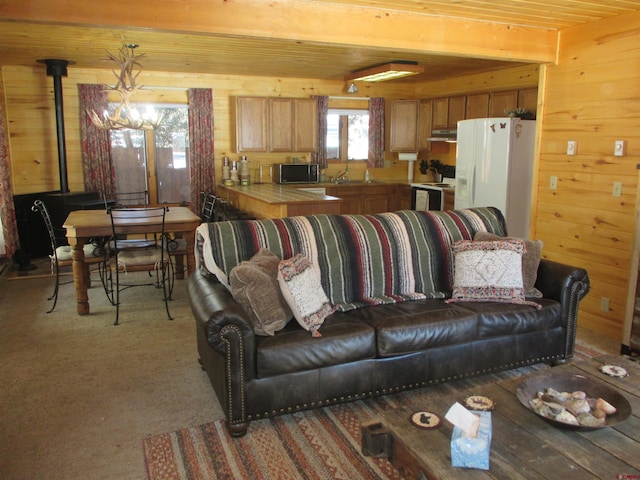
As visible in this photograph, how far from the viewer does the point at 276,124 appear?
7.25m

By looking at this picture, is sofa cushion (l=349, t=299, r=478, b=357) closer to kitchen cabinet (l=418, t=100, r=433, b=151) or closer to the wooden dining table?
the wooden dining table

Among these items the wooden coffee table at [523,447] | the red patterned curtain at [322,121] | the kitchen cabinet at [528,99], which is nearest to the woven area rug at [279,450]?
the wooden coffee table at [523,447]

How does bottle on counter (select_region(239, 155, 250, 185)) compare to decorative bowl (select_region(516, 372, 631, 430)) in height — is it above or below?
above

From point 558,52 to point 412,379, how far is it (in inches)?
119

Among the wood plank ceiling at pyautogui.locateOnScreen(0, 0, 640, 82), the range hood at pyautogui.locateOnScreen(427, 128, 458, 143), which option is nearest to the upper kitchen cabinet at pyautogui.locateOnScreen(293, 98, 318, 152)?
the wood plank ceiling at pyautogui.locateOnScreen(0, 0, 640, 82)

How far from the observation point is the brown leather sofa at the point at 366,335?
8.22 feet

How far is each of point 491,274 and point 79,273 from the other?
3229 mm

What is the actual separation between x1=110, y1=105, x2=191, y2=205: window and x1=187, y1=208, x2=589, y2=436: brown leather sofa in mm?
4380

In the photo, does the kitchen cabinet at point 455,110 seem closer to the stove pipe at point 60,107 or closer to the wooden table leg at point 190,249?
the wooden table leg at point 190,249

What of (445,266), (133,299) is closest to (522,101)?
(445,266)

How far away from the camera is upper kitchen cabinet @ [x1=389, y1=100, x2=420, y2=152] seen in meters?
7.78

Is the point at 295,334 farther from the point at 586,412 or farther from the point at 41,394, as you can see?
the point at 41,394

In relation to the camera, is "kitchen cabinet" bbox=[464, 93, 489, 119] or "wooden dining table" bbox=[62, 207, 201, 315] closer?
"wooden dining table" bbox=[62, 207, 201, 315]

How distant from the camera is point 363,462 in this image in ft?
7.68
